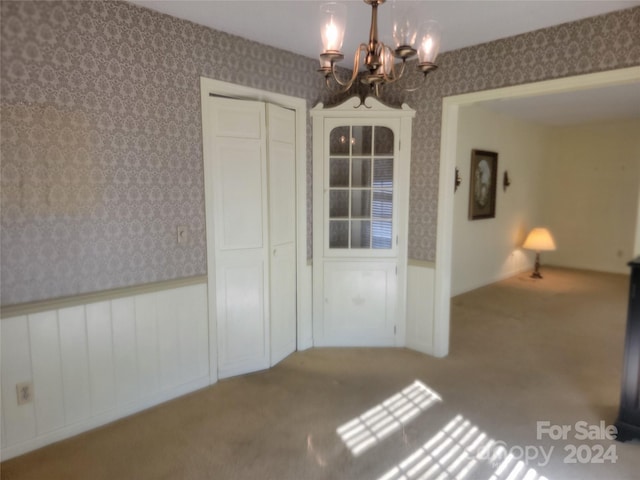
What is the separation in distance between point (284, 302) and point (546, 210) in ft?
18.7

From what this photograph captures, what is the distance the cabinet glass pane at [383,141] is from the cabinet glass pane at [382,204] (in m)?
0.33

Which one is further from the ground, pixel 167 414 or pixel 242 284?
pixel 242 284

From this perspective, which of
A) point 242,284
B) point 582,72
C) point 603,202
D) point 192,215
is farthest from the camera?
point 603,202

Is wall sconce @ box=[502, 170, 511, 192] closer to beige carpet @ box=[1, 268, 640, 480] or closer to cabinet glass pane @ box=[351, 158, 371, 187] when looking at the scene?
beige carpet @ box=[1, 268, 640, 480]

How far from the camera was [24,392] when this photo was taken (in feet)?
7.07

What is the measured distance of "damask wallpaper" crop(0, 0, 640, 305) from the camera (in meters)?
2.06

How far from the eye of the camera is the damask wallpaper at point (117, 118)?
2.06m

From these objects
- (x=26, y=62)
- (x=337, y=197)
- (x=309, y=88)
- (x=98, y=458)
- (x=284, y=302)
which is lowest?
(x=98, y=458)

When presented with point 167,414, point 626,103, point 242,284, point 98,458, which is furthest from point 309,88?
point 626,103

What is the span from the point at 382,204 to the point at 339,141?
65cm

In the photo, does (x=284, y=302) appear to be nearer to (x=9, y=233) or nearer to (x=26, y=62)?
(x=9, y=233)

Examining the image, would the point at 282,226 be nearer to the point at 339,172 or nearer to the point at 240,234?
the point at 240,234

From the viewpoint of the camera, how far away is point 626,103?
498cm

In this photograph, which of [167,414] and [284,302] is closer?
[167,414]
